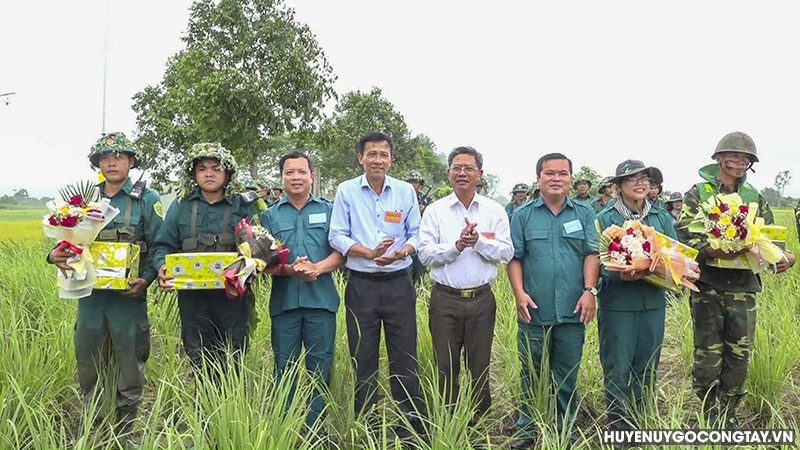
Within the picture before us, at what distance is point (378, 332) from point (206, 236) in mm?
1335

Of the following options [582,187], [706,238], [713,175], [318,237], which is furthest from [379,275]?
[582,187]

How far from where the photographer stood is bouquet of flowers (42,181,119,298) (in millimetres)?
2943

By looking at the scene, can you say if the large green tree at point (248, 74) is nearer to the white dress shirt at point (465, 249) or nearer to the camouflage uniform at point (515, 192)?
the camouflage uniform at point (515, 192)

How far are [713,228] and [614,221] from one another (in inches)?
23.3

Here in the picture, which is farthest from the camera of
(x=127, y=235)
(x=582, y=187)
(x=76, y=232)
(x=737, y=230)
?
(x=582, y=187)

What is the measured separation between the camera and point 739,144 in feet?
11.2

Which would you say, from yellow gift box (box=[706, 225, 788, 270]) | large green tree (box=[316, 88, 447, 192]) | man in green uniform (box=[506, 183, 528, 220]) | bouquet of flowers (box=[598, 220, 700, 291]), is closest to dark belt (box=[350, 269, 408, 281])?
bouquet of flowers (box=[598, 220, 700, 291])

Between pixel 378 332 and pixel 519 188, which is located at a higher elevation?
pixel 519 188

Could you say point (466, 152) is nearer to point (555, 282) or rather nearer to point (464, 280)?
point (464, 280)

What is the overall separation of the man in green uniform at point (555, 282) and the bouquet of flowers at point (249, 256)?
1.64m

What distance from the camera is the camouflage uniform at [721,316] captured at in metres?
3.39

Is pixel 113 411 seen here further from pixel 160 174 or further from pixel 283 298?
pixel 160 174

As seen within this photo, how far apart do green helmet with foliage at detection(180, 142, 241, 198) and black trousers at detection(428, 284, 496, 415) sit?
1.66 metres

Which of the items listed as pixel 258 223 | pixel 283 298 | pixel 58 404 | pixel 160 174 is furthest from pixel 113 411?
pixel 160 174
